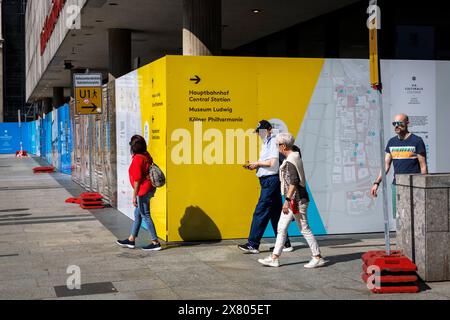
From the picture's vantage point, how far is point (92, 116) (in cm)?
1806

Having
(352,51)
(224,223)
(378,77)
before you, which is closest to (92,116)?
(352,51)

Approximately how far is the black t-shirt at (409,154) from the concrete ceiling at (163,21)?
9340 millimetres

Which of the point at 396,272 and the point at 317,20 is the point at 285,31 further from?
the point at 396,272

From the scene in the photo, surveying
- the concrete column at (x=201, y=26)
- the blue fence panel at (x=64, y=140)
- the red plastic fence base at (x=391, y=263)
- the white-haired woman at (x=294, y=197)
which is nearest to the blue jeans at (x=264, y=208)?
the white-haired woman at (x=294, y=197)

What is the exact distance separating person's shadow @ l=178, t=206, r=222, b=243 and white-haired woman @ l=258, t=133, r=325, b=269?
86.8 inches

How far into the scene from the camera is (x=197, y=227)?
404 inches

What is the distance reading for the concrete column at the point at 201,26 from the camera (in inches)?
555

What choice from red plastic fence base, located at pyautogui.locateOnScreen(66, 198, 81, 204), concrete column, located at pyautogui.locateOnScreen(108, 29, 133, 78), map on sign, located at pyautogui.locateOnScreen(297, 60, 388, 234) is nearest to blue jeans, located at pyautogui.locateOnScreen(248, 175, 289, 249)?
map on sign, located at pyautogui.locateOnScreen(297, 60, 388, 234)

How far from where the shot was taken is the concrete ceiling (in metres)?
18.4

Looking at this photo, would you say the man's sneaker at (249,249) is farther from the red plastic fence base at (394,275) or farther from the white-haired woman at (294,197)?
the red plastic fence base at (394,275)

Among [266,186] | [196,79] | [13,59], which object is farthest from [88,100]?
[13,59]

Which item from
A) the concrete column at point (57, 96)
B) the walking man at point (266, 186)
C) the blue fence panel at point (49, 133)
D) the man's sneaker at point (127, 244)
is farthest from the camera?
the concrete column at point (57, 96)

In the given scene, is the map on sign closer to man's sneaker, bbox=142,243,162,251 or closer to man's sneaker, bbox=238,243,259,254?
man's sneaker, bbox=238,243,259,254

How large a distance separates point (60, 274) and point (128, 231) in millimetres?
3525
